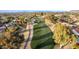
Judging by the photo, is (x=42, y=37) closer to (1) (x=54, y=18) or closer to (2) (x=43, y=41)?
(2) (x=43, y=41)

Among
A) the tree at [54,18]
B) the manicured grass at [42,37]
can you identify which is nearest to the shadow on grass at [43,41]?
the manicured grass at [42,37]

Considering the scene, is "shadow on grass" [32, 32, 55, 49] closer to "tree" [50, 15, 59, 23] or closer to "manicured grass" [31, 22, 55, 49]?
"manicured grass" [31, 22, 55, 49]

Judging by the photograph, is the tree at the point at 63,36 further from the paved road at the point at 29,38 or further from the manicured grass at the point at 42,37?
the paved road at the point at 29,38

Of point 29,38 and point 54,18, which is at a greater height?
point 54,18

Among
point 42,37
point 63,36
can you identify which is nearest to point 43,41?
point 42,37

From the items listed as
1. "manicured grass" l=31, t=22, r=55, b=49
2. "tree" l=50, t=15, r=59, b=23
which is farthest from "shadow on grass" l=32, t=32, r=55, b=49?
"tree" l=50, t=15, r=59, b=23

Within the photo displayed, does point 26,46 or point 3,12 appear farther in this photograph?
point 3,12
